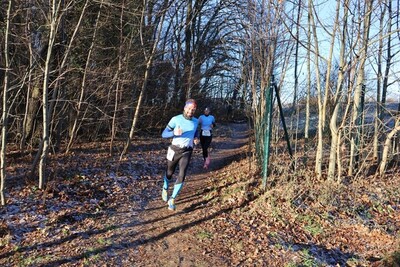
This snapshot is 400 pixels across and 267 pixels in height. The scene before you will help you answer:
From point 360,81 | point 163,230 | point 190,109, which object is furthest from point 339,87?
point 163,230

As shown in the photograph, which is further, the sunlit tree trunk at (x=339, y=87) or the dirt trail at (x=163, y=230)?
the sunlit tree trunk at (x=339, y=87)

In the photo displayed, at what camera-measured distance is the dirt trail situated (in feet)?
15.6

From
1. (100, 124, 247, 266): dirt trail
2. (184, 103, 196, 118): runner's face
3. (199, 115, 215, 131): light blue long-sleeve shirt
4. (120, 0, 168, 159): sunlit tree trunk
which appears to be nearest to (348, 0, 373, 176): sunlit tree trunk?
(184, 103, 196, 118): runner's face

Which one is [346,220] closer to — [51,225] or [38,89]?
[51,225]

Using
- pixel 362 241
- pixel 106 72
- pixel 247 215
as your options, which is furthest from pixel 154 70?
pixel 362 241

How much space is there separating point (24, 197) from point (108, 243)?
2.45m

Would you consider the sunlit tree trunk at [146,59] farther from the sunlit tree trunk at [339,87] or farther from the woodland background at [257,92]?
the sunlit tree trunk at [339,87]

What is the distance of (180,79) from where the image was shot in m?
18.9

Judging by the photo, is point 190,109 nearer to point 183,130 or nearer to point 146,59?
point 183,130

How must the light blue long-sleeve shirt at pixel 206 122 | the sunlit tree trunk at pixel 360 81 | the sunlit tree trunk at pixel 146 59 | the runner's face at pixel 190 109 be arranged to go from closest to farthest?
the runner's face at pixel 190 109 < the sunlit tree trunk at pixel 360 81 < the sunlit tree trunk at pixel 146 59 < the light blue long-sleeve shirt at pixel 206 122

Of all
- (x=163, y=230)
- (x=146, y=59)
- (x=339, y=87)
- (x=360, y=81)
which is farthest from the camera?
(x=146, y=59)

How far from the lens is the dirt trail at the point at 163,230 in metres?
4.76

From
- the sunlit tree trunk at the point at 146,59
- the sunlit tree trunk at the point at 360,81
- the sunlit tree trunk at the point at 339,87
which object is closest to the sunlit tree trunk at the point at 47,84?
the sunlit tree trunk at the point at 146,59

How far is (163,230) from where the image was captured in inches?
223
